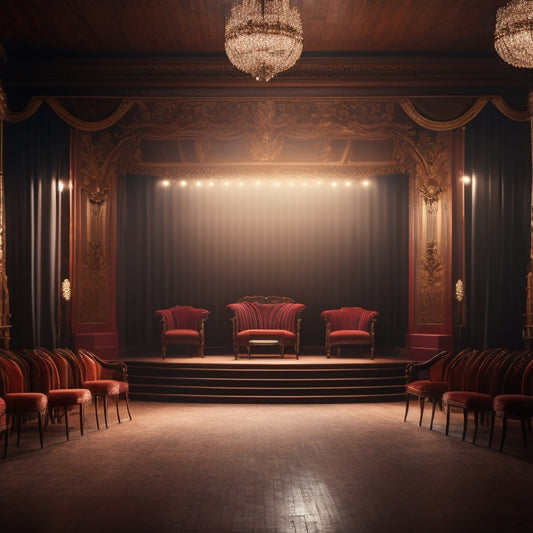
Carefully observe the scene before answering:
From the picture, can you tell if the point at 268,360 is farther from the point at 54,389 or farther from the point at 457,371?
the point at 54,389

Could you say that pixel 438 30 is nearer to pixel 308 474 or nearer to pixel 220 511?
pixel 308 474

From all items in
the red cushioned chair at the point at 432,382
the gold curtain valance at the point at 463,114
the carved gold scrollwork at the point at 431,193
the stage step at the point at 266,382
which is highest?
the gold curtain valance at the point at 463,114

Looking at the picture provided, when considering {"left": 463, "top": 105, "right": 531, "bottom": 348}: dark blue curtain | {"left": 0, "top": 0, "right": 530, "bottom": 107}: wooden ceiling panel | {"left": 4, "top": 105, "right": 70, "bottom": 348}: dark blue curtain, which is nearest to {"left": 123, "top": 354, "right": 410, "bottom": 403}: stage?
{"left": 463, "top": 105, "right": 531, "bottom": 348}: dark blue curtain

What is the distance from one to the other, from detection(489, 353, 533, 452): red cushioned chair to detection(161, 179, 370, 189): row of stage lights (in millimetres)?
5505

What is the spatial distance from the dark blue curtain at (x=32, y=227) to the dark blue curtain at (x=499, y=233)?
219 inches

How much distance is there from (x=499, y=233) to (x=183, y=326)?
495cm

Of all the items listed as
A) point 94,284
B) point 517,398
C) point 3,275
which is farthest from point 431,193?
point 3,275

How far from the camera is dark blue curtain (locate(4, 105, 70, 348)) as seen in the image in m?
8.59

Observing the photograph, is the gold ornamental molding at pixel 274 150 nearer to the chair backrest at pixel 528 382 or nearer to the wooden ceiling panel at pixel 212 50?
the wooden ceiling panel at pixel 212 50

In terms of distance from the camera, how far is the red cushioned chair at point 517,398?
18.1 feet

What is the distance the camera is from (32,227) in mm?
8688

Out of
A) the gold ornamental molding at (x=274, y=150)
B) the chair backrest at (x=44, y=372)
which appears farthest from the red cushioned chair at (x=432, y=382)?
the chair backrest at (x=44, y=372)

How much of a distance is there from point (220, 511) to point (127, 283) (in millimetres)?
7805

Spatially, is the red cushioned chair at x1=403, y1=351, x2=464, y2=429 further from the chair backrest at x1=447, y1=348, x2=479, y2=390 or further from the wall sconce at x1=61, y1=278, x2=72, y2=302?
the wall sconce at x1=61, y1=278, x2=72, y2=302
